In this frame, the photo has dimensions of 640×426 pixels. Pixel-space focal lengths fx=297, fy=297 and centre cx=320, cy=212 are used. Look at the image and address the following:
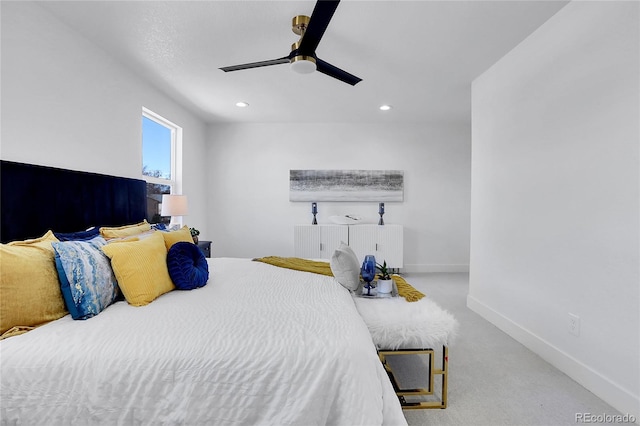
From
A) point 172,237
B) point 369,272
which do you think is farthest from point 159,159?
point 369,272

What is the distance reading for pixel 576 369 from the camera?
6.35 feet

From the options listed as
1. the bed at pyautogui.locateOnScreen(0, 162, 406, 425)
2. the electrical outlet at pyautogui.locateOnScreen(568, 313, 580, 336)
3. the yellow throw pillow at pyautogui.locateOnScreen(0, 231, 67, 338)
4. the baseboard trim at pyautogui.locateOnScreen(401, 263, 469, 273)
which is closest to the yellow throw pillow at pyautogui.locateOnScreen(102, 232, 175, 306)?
the yellow throw pillow at pyautogui.locateOnScreen(0, 231, 67, 338)

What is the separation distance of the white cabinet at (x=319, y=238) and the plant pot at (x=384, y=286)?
8.55 feet

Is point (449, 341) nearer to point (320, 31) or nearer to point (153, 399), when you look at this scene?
point (153, 399)

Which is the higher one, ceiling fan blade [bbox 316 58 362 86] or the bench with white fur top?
ceiling fan blade [bbox 316 58 362 86]

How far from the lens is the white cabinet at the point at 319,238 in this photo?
471 centimetres

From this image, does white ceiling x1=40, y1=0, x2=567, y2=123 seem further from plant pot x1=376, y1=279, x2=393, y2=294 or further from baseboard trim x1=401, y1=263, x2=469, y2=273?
baseboard trim x1=401, y1=263, x2=469, y2=273

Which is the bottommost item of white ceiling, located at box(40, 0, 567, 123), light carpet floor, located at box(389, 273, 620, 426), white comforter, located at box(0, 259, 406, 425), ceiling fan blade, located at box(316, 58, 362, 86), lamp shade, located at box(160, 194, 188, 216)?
light carpet floor, located at box(389, 273, 620, 426)

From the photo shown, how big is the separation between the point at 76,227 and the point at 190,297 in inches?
51.7

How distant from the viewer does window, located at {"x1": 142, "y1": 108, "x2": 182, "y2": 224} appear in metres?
3.55

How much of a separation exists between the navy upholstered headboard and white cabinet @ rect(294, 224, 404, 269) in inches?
97.8

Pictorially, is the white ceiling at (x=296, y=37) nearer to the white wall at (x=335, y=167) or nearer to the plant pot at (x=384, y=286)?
the white wall at (x=335, y=167)

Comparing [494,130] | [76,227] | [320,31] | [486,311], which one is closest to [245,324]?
[320,31]

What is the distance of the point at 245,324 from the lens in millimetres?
1300
